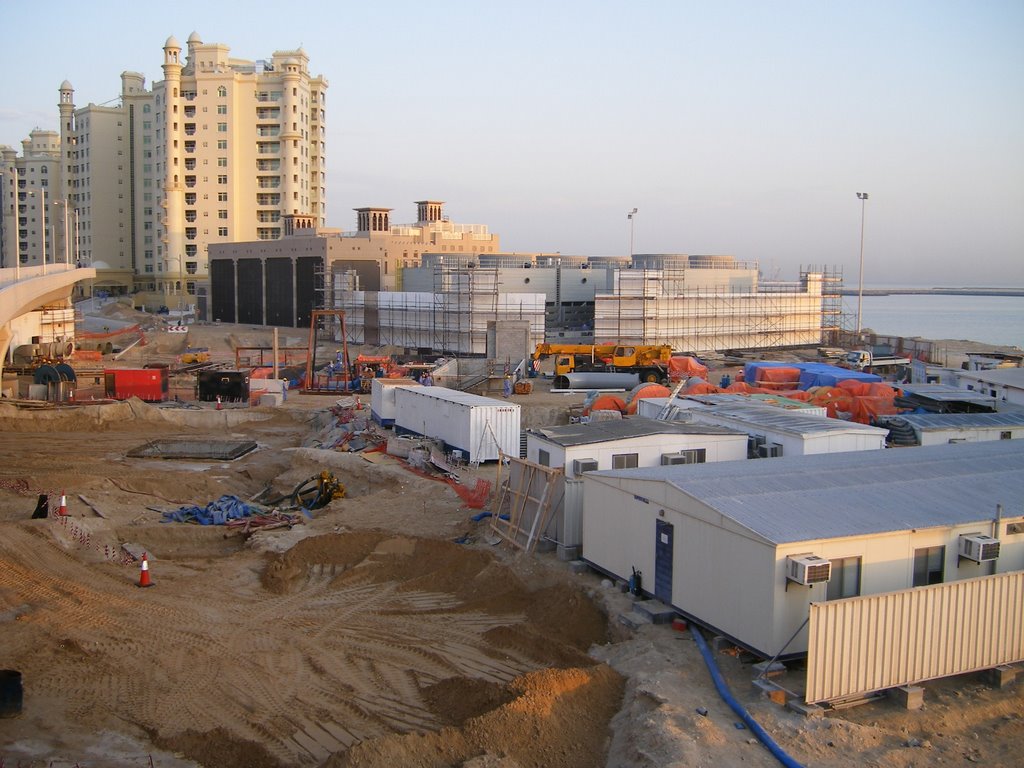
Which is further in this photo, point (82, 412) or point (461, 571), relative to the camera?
point (82, 412)

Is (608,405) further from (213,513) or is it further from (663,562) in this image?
(663,562)

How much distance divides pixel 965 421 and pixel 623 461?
11.6m

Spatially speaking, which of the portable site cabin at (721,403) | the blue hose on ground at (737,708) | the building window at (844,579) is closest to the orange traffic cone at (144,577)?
the blue hose on ground at (737,708)

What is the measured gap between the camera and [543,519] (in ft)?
54.4

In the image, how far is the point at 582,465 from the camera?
17.8 meters

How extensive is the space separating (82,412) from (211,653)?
23847 millimetres

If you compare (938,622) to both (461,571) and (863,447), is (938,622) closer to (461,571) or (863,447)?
(461,571)

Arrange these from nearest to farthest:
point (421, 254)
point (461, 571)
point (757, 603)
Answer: point (757, 603)
point (461, 571)
point (421, 254)

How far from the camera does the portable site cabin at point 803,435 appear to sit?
781 inches

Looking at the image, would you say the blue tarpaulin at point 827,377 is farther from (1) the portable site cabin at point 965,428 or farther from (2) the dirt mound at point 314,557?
(2) the dirt mound at point 314,557

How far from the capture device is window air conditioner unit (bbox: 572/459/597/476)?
1767 cm

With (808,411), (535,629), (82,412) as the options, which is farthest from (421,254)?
(535,629)

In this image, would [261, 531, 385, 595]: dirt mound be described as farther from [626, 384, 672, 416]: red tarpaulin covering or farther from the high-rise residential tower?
the high-rise residential tower

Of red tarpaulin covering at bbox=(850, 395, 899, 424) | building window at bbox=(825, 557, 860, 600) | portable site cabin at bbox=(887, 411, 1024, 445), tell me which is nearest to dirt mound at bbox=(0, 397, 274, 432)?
red tarpaulin covering at bbox=(850, 395, 899, 424)
